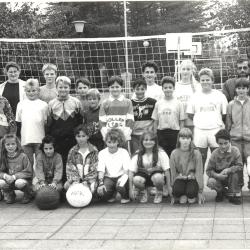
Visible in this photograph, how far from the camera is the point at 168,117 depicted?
7.93 metres

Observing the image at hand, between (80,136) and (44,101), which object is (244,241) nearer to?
(80,136)

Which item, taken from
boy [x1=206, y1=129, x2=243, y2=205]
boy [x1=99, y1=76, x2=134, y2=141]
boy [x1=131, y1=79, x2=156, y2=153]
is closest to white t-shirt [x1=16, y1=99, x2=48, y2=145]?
boy [x1=99, y1=76, x2=134, y2=141]

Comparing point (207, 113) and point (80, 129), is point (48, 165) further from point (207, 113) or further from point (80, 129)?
point (207, 113)

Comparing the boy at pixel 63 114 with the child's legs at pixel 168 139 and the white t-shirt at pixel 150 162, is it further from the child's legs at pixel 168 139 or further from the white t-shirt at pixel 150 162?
the child's legs at pixel 168 139

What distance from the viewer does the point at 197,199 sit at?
Answer: 25.0 ft

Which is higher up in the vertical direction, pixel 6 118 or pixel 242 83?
pixel 242 83

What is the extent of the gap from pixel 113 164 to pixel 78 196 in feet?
2.46

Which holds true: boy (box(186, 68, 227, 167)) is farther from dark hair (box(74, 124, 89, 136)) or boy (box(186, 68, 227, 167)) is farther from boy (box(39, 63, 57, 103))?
boy (box(39, 63, 57, 103))

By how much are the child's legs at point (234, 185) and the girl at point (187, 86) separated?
42.2 inches

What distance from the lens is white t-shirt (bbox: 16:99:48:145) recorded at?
26.2 ft

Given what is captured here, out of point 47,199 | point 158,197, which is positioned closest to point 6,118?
point 47,199

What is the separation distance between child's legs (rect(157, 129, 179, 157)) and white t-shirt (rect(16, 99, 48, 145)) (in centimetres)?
166

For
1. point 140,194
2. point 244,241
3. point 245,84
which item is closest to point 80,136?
point 140,194

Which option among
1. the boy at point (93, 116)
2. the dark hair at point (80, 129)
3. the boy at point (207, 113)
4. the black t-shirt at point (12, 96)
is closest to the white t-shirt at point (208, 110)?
the boy at point (207, 113)
